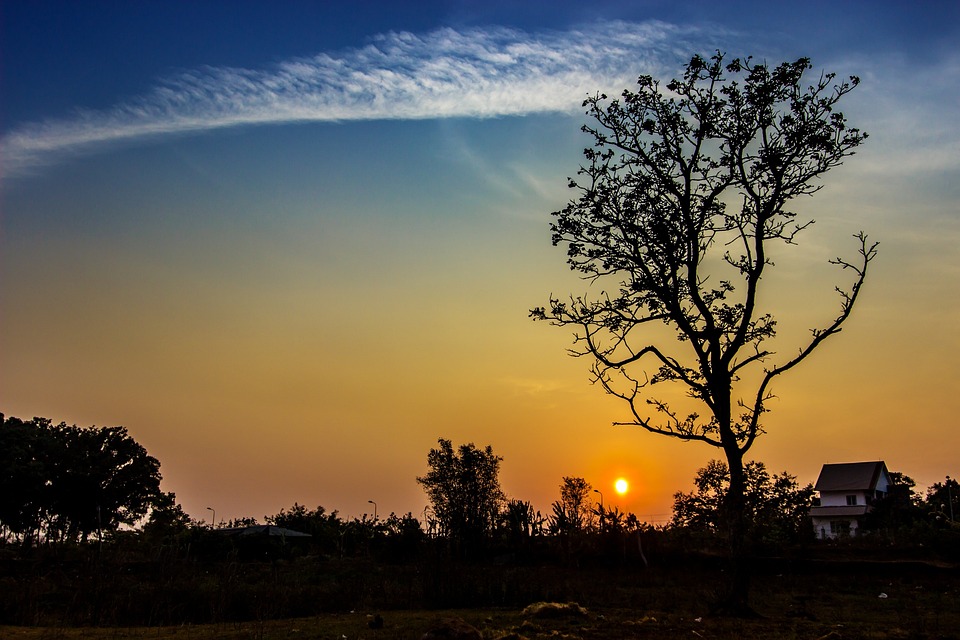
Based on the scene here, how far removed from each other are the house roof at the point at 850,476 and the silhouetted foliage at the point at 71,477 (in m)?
58.6

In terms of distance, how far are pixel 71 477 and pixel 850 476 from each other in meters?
65.4

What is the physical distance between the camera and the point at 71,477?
54375mm

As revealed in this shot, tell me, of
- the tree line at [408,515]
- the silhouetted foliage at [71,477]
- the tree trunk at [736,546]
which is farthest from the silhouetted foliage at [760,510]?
the silhouetted foliage at [71,477]

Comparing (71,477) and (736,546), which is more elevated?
(71,477)

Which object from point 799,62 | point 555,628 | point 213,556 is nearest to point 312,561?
point 213,556

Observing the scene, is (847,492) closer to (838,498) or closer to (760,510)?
(838,498)

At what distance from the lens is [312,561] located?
34.3 meters

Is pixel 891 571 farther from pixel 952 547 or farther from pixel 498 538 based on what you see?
pixel 498 538

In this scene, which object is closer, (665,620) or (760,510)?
(665,620)

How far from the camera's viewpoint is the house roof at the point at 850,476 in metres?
68.8

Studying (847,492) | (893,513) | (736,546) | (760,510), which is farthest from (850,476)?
(736,546)

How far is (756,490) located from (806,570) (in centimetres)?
757

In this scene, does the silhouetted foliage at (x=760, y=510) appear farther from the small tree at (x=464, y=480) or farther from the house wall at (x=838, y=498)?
the house wall at (x=838, y=498)

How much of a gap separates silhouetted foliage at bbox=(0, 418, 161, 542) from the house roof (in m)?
58.6
